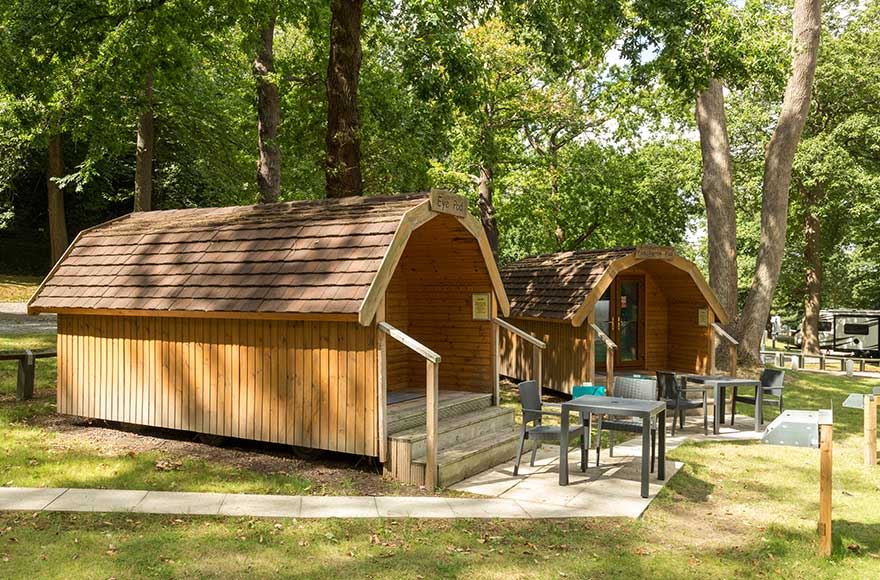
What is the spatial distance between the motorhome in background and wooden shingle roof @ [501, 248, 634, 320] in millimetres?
20847

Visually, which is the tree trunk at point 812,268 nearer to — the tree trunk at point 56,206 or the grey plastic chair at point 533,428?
the grey plastic chair at point 533,428

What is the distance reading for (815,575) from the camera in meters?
5.81

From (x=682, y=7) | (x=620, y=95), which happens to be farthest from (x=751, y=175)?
(x=682, y=7)

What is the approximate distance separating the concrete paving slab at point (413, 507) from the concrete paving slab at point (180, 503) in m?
1.64

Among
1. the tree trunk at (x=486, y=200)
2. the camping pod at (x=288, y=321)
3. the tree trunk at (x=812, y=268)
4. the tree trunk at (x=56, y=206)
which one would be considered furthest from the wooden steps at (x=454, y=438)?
the tree trunk at (x=56, y=206)

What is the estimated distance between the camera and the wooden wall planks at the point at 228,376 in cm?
841

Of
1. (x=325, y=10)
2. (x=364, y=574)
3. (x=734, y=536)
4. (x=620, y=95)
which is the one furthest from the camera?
(x=620, y=95)

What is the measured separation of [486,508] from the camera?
736cm

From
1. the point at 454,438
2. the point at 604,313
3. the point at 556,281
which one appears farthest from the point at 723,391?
the point at 454,438

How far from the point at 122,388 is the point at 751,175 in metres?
25.3

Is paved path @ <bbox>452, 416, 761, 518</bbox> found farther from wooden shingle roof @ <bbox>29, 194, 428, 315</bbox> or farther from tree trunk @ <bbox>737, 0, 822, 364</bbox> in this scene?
tree trunk @ <bbox>737, 0, 822, 364</bbox>

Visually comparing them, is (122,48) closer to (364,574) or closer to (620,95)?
(364,574)

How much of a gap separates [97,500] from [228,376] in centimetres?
246

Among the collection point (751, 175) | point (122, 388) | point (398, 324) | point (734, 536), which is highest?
point (751, 175)
